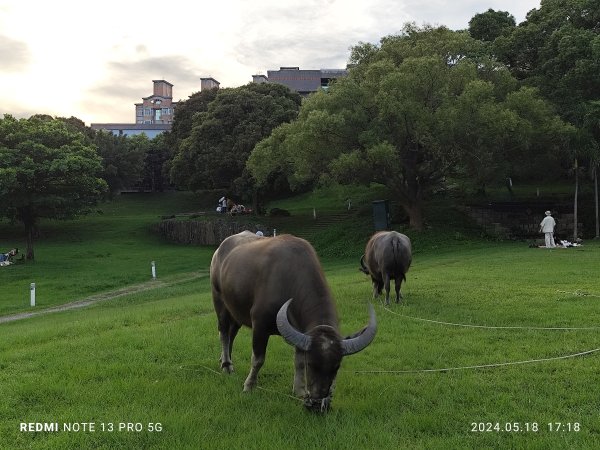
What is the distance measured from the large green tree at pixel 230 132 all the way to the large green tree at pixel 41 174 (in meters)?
11.4

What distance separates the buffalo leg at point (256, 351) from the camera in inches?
248

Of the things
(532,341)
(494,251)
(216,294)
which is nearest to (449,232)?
(494,251)

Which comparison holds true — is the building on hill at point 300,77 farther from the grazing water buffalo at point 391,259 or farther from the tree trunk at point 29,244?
the grazing water buffalo at point 391,259

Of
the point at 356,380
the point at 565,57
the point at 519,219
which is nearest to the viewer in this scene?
the point at 356,380

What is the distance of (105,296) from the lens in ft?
68.0

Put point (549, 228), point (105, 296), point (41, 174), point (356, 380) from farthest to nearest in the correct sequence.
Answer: point (41, 174) < point (549, 228) < point (105, 296) < point (356, 380)

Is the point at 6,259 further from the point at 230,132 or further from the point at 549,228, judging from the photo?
the point at 549,228

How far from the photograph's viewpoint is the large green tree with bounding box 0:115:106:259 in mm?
29672

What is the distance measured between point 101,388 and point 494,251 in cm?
2218

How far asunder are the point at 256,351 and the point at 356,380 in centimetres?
136

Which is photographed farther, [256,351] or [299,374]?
[256,351]

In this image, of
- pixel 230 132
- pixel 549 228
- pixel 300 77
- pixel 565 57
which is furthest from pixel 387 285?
pixel 300 77

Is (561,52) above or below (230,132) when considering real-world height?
above

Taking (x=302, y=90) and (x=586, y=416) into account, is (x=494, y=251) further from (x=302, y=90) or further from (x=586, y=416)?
(x=302, y=90)
